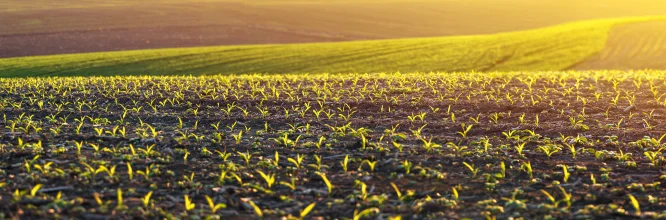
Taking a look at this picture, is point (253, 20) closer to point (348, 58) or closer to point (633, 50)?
point (348, 58)

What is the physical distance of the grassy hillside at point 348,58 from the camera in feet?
98.1

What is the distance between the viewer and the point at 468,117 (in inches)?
364

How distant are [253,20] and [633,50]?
33377mm

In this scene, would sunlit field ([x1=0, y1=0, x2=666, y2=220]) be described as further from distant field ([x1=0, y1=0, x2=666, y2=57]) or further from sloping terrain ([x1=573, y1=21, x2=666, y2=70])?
distant field ([x1=0, y1=0, x2=666, y2=57])

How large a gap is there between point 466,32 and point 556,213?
177ft

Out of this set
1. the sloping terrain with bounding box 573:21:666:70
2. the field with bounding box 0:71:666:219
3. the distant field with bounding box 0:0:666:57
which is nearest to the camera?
the field with bounding box 0:71:666:219

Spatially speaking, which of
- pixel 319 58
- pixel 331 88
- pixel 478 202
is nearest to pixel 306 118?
pixel 331 88

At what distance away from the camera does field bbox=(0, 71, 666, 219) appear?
5051mm

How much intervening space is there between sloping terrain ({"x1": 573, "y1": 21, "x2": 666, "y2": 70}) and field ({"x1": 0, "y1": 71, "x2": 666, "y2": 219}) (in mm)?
20210

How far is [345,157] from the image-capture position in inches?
257

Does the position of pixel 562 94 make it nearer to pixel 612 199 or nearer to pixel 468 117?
pixel 468 117

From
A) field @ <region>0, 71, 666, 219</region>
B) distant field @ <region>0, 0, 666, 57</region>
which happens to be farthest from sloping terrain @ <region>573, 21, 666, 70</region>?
field @ <region>0, 71, 666, 219</region>

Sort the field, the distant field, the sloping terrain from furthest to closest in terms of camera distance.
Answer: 1. the distant field
2. the sloping terrain
3. the field

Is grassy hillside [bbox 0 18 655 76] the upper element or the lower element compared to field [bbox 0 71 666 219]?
lower
